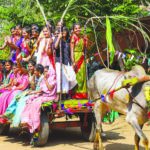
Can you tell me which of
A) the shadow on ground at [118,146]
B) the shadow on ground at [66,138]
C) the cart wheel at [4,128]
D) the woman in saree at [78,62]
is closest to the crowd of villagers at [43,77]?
the woman in saree at [78,62]

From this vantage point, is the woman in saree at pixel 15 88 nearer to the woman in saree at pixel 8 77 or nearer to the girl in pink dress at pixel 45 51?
the woman in saree at pixel 8 77

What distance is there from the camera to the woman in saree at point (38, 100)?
18.6 feet

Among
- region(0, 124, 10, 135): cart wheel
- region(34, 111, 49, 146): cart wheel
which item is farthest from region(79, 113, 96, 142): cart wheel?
region(0, 124, 10, 135): cart wheel

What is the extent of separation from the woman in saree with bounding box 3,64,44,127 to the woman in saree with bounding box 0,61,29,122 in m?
0.21

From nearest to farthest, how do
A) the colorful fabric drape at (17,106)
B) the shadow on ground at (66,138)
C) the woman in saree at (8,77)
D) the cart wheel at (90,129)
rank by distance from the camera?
the colorful fabric drape at (17,106) < the shadow on ground at (66,138) < the cart wheel at (90,129) < the woman in saree at (8,77)

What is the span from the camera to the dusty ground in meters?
5.91

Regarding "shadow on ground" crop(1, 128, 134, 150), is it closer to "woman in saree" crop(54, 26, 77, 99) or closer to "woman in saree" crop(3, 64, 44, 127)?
"woman in saree" crop(3, 64, 44, 127)

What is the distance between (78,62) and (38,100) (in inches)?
48.3

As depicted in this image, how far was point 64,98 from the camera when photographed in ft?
20.1

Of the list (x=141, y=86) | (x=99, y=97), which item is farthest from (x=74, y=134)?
(x=141, y=86)

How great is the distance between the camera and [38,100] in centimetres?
584

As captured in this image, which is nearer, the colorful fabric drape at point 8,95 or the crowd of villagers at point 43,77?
the crowd of villagers at point 43,77

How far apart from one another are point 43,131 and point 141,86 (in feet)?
7.26

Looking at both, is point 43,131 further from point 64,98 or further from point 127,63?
point 127,63
